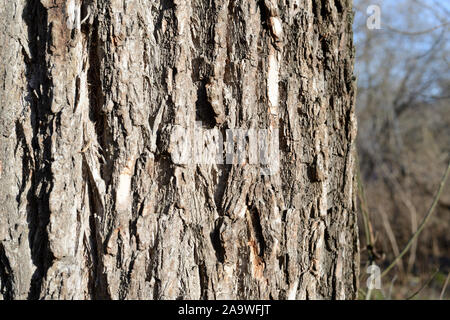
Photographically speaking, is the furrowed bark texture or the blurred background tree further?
the blurred background tree

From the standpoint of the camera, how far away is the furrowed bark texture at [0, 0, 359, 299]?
4.12 feet

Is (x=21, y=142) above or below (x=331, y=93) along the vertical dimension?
below

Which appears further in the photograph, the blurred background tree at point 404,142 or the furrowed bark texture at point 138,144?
the blurred background tree at point 404,142

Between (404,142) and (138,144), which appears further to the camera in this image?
(404,142)

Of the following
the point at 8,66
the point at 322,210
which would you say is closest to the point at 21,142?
the point at 8,66

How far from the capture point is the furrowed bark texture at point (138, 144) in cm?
126

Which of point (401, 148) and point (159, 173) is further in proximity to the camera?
point (401, 148)

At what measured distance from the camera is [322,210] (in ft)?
4.75

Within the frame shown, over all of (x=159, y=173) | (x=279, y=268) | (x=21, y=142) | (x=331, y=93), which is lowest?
(x=279, y=268)

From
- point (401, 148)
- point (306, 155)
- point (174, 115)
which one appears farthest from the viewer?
point (401, 148)

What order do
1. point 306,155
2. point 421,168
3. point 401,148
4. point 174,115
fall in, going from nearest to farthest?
1. point 174,115
2. point 306,155
3. point 421,168
4. point 401,148

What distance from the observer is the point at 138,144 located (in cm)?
127

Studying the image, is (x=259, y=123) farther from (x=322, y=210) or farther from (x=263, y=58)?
(x=322, y=210)

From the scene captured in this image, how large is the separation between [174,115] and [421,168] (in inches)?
300
